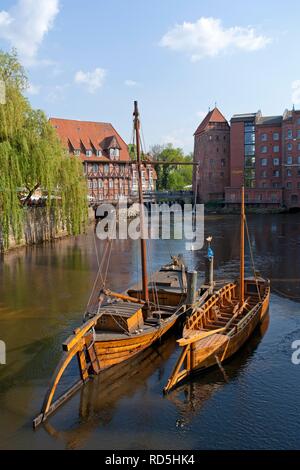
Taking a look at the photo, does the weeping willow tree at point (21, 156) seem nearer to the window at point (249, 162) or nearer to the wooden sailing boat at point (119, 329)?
the wooden sailing boat at point (119, 329)

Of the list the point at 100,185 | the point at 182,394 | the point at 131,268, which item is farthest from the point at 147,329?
the point at 100,185

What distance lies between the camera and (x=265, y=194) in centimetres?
8475

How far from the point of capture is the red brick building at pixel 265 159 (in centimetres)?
8244

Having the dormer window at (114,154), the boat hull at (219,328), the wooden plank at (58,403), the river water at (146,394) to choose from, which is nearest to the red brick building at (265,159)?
the dormer window at (114,154)

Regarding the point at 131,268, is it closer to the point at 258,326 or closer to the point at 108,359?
the point at 258,326

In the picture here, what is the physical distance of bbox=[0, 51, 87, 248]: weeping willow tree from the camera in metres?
30.4

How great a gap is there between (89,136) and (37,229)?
1483 inches

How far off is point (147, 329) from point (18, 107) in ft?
75.4

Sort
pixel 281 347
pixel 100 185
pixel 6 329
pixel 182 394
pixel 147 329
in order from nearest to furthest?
pixel 182 394 < pixel 147 329 < pixel 281 347 < pixel 6 329 < pixel 100 185

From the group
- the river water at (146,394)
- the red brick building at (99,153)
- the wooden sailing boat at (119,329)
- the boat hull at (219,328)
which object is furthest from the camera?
the red brick building at (99,153)

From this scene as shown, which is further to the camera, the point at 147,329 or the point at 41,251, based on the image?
the point at 41,251

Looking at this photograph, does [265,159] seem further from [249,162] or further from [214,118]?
[214,118]
